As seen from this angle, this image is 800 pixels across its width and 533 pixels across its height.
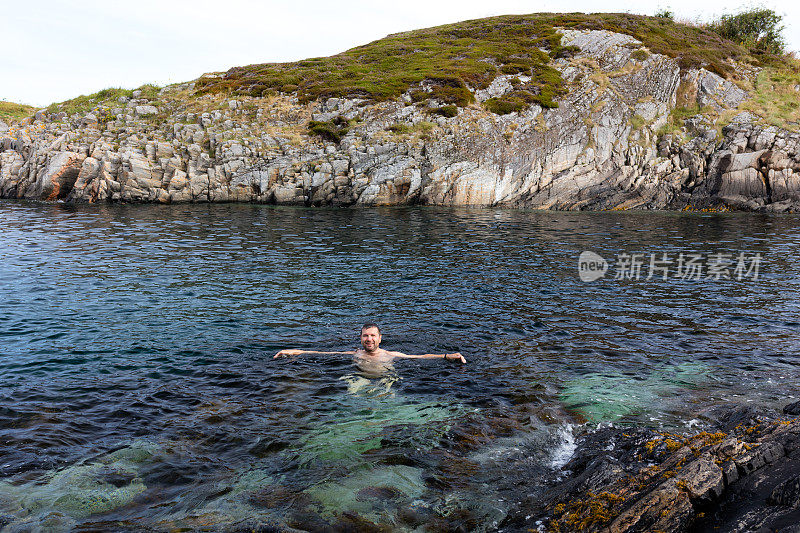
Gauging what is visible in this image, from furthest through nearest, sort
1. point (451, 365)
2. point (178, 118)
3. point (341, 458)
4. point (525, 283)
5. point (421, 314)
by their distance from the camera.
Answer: point (178, 118)
point (525, 283)
point (421, 314)
point (451, 365)
point (341, 458)

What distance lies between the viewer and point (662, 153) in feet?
180

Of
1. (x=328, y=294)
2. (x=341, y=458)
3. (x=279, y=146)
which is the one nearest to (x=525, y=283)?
(x=328, y=294)

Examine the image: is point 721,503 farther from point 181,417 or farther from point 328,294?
point 328,294

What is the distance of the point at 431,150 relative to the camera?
50.8 meters

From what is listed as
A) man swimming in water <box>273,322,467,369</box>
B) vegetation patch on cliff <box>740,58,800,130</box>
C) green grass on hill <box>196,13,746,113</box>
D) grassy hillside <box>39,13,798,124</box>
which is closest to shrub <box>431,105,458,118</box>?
grassy hillside <box>39,13,798,124</box>

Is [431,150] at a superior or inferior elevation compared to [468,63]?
inferior

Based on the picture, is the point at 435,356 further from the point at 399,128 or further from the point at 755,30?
the point at 755,30

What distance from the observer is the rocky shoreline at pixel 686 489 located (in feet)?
16.4

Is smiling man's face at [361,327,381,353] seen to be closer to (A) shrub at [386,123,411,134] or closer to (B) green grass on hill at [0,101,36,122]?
(A) shrub at [386,123,411,134]

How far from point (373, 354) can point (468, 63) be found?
63.2 metres

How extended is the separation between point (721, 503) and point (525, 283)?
590 inches

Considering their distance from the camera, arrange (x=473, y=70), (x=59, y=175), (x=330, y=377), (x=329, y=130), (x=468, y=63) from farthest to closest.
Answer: (x=468, y=63) < (x=473, y=70) < (x=329, y=130) < (x=59, y=175) < (x=330, y=377)

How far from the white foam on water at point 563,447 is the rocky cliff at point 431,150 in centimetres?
4154

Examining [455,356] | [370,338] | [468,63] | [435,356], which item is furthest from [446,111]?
[370,338]
